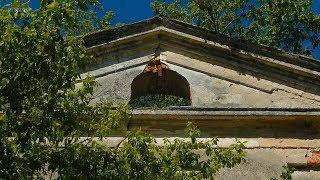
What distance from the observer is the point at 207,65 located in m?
8.98

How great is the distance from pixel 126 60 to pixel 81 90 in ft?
12.5

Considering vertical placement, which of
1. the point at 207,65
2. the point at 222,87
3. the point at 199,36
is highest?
the point at 199,36

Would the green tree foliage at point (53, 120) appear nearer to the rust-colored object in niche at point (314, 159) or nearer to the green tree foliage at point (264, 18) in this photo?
the rust-colored object in niche at point (314, 159)

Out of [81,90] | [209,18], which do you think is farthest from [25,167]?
[209,18]

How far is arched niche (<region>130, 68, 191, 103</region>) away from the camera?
8.94 meters

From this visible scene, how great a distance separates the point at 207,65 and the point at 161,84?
0.80m

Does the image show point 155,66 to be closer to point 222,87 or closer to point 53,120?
point 222,87

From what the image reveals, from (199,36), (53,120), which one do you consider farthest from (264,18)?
(53,120)

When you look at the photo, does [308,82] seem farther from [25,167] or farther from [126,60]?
[25,167]

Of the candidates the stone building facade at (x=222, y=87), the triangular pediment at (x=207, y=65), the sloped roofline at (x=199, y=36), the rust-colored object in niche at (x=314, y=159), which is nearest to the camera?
the rust-colored object in niche at (x=314, y=159)

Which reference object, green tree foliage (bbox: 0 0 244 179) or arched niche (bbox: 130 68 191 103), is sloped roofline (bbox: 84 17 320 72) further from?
green tree foliage (bbox: 0 0 244 179)

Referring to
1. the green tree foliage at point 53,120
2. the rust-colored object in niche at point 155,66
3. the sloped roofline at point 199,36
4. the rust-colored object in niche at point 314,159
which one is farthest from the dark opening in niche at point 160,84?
the green tree foliage at point 53,120

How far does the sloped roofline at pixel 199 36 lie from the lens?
8.84 m

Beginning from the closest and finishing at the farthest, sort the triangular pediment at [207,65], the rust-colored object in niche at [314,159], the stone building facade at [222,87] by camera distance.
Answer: the rust-colored object in niche at [314,159] → the stone building facade at [222,87] → the triangular pediment at [207,65]
